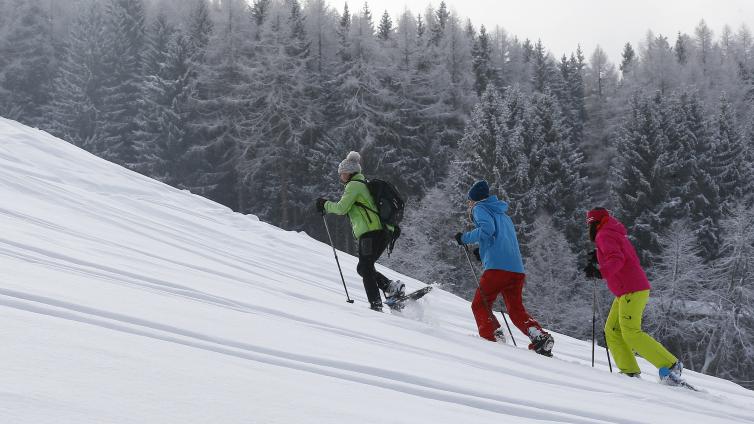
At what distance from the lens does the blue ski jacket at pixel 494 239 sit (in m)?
6.83

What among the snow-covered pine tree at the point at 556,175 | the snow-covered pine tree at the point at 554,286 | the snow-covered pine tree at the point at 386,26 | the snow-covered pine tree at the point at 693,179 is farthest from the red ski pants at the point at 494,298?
the snow-covered pine tree at the point at 386,26

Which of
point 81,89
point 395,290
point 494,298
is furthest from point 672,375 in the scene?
point 81,89

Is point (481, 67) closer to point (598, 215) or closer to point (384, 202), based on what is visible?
point (384, 202)

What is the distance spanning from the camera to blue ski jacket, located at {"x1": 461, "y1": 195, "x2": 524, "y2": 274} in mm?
6828

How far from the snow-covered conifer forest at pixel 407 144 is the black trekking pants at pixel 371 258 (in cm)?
2872

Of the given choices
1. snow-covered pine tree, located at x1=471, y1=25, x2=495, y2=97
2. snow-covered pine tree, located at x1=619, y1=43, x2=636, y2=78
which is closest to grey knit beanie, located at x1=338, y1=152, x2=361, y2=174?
snow-covered pine tree, located at x1=471, y1=25, x2=495, y2=97

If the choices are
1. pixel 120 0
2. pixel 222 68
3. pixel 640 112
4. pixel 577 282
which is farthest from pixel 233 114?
pixel 640 112

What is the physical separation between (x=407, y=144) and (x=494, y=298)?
3985 centimetres

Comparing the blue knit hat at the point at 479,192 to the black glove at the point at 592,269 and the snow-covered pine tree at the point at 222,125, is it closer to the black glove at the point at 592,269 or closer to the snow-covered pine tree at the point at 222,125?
the black glove at the point at 592,269

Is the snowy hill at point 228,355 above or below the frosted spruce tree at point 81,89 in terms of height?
below

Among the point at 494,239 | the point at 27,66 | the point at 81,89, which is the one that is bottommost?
the point at 494,239

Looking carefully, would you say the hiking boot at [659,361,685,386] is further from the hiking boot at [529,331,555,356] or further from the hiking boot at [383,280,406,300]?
the hiking boot at [383,280,406,300]

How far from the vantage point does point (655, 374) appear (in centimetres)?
764

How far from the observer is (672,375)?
20.1 feet
